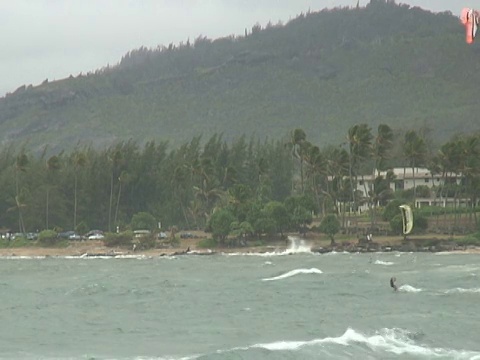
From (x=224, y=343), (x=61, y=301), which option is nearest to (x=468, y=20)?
(x=224, y=343)

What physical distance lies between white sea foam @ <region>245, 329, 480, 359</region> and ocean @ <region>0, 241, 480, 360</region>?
0.04 metres

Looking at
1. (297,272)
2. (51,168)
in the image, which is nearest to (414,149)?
(51,168)

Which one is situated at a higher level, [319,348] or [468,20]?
[468,20]

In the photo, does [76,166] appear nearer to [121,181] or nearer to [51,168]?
[51,168]

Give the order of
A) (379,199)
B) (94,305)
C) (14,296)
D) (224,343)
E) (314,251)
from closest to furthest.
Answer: (224,343), (94,305), (14,296), (314,251), (379,199)

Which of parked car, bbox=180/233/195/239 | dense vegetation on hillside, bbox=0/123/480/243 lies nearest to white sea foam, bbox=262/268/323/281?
dense vegetation on hillside, bbox=0/123/480/243

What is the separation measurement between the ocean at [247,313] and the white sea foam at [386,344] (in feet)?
0.14

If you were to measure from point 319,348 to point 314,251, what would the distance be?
214 feet

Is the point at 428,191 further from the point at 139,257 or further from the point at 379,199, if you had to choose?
the point at 139,257

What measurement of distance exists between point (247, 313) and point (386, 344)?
396 inches

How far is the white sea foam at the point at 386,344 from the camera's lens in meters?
30.4

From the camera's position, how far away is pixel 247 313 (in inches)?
1610

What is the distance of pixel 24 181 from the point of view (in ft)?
427

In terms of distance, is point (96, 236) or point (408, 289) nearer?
point (408, 289)
